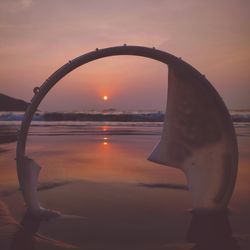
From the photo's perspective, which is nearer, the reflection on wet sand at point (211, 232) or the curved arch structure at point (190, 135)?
the reflection on wet sand at point (211, 232)

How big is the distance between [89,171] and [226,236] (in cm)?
410

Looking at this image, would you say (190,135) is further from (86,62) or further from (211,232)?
(86,62)

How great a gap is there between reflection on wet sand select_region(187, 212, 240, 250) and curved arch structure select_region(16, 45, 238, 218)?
0.14 meters

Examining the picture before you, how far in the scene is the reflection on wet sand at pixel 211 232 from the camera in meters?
3.54

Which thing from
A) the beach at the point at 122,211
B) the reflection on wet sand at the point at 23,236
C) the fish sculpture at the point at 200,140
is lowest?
the reflection on wet sand at the point at 23,236

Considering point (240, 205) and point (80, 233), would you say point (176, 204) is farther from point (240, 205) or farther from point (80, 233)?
point (80, 233)

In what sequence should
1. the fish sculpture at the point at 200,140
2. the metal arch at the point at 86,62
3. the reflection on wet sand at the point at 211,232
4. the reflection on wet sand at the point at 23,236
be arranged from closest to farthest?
the reflection on wet sand at the point at 23,236, the reflection on wet sand at the point at 211,232, the metal arch at the point at 86,62, the fish sculpture at the point at 200,140

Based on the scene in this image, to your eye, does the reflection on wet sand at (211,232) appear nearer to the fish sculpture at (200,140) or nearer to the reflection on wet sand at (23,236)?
the fish sculpture at (200,140)

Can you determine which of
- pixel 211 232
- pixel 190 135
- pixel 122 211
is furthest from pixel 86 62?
pixel 211 232

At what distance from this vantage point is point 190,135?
4.69 metres

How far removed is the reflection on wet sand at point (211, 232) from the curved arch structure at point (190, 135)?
0.47 ft

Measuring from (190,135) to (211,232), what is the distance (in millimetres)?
1272

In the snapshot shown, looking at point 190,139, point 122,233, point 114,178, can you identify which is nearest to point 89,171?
point 114,178

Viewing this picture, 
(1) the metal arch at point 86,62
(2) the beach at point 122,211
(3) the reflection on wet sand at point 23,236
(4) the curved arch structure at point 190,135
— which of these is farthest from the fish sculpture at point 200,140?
(3) the reflection on wet sand at point 23,236
